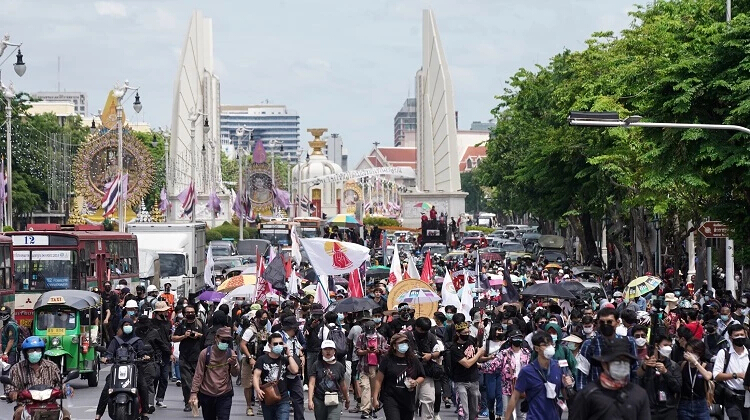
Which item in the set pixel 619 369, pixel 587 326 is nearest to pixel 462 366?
pixel 587 326

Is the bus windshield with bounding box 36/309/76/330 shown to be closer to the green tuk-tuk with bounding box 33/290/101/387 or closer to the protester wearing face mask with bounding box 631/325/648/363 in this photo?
the green tuk-tuk with bounding box 33/290/101/387

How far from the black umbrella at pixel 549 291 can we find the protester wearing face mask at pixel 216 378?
1147cm

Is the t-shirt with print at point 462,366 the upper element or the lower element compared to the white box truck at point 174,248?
lower

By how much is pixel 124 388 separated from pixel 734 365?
618 cm

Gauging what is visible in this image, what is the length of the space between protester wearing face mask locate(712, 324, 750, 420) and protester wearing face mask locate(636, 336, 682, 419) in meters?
1.11

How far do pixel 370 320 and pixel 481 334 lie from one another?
1.78 m

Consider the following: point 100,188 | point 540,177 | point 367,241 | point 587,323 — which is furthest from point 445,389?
point 367,241

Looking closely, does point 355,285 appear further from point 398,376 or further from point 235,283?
point 398,376

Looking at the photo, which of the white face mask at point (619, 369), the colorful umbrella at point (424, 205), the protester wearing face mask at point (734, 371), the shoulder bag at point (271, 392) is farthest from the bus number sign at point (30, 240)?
the colorful umbrella at point (424, 205)

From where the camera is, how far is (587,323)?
1758cm

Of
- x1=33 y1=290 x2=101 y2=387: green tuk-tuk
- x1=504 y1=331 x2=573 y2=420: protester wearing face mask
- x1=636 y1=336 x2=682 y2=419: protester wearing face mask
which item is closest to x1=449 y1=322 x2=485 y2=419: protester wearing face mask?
x1=636 y1=336 x2=682 y2=419: protester wearing face mask

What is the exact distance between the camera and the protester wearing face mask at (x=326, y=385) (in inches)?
589

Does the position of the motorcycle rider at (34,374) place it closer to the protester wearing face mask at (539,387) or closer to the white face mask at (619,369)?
the protester wearing face mask at (539,387)

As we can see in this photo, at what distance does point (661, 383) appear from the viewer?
44.5 ft
